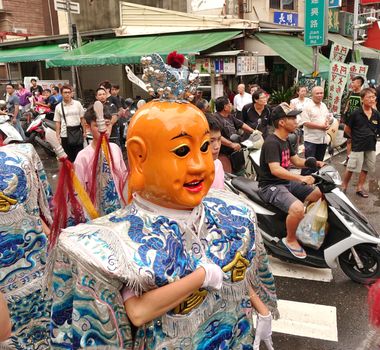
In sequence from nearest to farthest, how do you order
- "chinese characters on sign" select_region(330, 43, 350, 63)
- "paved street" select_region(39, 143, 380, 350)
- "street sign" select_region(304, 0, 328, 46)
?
"paved street" select_region(39, 143, 380, 350) → "street sign" select_region(304, 0, 328, 46) → "chinese characters on sign" select_region(330, 43, 350, 63)

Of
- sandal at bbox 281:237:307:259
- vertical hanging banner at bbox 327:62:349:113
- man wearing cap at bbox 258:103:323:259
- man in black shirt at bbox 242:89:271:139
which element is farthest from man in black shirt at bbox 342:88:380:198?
vertical hanging banner at bbox 327:62:349:113

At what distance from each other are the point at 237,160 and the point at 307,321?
2.60 m

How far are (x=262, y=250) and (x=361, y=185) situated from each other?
5014mm

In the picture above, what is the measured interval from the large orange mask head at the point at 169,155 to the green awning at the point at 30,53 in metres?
16.6

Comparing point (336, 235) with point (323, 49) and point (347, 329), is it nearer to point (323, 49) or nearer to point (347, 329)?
point (347, 329)

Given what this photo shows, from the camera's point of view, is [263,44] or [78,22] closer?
[263,44]

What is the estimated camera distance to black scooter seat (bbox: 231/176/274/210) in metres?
4.15

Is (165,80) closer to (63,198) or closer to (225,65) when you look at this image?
(63,198)

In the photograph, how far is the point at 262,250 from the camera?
185cm

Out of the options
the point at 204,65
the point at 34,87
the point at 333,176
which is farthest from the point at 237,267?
the point at 34,87

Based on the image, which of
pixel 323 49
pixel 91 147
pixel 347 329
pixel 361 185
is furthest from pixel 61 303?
pixel 323 49

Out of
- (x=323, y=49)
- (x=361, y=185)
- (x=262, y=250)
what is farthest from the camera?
(x=323, y=49)

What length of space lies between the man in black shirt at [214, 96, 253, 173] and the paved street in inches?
60.4

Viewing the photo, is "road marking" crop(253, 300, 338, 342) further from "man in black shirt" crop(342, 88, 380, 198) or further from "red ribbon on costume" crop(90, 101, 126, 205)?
"man in black shirt" crop(342, 88, 380, 198)
